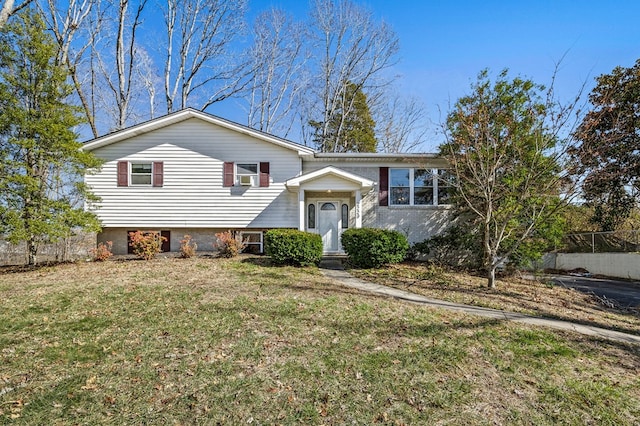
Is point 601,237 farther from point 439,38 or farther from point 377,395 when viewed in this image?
point 377,395

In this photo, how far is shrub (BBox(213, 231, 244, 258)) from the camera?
38.3 ft

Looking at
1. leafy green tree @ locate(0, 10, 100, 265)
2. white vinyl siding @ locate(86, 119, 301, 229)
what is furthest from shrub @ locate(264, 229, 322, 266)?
leafy green tree @ locate(0, 10, 100, 265)

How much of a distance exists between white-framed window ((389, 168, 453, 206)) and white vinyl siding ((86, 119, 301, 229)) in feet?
13.2

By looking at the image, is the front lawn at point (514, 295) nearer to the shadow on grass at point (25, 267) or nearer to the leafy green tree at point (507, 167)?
the leafy green tree at point (507, 167)

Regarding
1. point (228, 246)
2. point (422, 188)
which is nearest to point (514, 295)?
point (422, 188)

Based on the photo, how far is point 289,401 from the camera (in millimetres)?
3232

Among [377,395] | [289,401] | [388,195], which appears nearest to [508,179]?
[388,195]

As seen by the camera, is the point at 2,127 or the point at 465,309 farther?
the point at 2,127

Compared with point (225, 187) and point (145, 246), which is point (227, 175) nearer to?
point (225, 187)

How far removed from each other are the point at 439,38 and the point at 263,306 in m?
10.7

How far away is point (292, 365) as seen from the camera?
12.7 feet

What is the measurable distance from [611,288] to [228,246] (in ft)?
39.7

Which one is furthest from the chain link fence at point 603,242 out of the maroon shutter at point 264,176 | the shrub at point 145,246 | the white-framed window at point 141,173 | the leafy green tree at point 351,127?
the white-framed window at point 141,173

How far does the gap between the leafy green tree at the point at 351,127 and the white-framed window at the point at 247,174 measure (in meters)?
12.7
